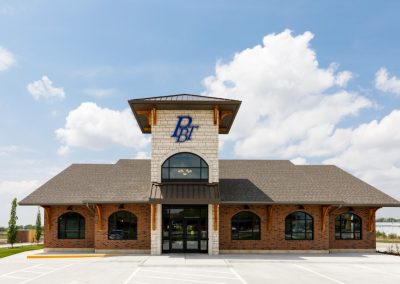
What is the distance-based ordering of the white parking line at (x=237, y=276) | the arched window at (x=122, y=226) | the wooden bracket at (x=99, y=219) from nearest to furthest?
the white parking line at (x=237, y=276) → the wooden bracket at (x=99, y=219) → the arched window at (x=122, y=226)

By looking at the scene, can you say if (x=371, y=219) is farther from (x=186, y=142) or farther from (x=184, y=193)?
(x=186, y=142)

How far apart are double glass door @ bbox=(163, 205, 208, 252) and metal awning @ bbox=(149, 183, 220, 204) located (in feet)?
4.14

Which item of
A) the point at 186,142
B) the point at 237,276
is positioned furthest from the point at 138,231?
the point at 237,276

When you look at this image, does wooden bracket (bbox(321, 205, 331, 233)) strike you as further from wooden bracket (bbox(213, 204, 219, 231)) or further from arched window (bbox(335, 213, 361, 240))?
wooden bracket (bbox(213, 204, 219, 231))

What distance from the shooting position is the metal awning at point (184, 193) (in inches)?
821

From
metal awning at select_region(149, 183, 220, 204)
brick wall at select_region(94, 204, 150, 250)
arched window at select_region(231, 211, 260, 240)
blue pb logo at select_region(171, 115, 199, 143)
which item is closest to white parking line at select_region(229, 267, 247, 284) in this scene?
metal awning at select_region(149, 183, 220, 204)

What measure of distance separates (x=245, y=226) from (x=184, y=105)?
303 inches

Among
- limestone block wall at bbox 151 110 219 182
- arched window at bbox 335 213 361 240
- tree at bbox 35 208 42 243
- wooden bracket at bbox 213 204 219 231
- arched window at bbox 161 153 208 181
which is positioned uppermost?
limestone block wall at bbox 151 110 219 182

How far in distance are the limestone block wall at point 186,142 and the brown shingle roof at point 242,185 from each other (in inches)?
80.4

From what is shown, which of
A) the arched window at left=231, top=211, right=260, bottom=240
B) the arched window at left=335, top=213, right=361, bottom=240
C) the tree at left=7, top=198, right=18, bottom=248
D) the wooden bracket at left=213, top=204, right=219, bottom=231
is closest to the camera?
the wooden bracket at left=213, top=204, right=219, bottom=231

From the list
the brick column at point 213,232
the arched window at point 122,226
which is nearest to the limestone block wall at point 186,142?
the brick column at point 213,232

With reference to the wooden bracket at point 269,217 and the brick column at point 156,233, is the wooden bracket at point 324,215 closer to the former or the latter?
the wooden bracket at point 269,217

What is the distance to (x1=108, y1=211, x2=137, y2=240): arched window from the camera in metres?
23.2

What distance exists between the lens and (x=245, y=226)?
23.6m
